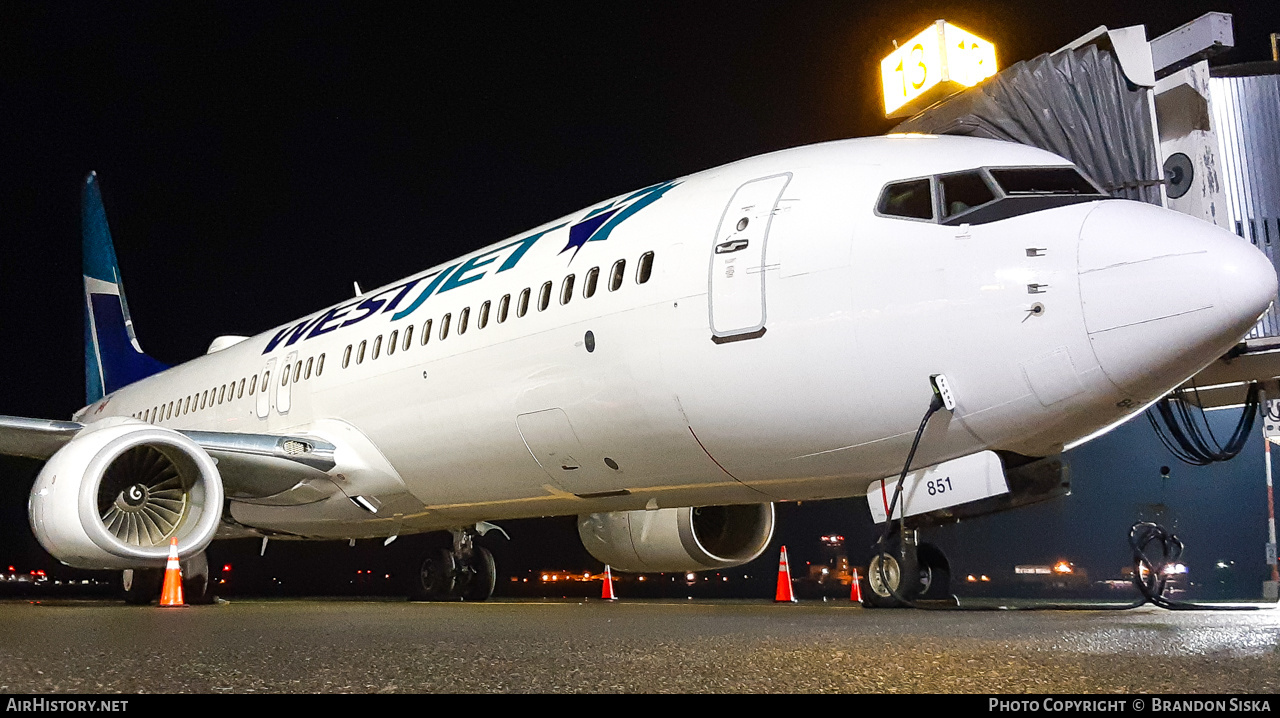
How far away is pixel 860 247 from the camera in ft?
20.8

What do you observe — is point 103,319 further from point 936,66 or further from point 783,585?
point 936,66

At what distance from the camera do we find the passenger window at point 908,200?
6371 millimetres

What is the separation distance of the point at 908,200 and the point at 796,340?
103cm

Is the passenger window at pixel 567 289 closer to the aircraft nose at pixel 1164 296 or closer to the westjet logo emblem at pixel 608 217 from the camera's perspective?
the westjet logo emblem at pixel 608 217

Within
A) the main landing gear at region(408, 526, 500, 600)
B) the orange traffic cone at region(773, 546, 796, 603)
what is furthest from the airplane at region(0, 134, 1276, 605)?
the orange traffic cone at region(773, 546, 796, 603)

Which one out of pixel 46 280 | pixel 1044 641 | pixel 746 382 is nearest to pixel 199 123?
pixel 46 280

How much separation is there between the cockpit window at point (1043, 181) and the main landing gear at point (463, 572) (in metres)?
7.32

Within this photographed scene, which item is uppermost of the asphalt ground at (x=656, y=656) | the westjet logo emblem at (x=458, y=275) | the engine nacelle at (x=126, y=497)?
the westjet logo emblem at (x=458, y=275)

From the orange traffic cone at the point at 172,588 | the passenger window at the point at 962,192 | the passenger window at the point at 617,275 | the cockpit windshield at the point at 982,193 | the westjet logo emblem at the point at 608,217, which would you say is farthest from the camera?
the orange traffic cone at the point at 172,588

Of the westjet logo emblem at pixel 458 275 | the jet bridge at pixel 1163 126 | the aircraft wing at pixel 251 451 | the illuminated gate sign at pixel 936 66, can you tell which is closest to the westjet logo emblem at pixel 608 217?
the westjet logo emblem at pixel 458 275

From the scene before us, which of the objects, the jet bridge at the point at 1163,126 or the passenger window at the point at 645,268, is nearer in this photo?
the passenger window at the point at 645,268

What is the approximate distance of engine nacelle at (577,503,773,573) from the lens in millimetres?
9086

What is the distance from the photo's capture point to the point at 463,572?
12000mm
